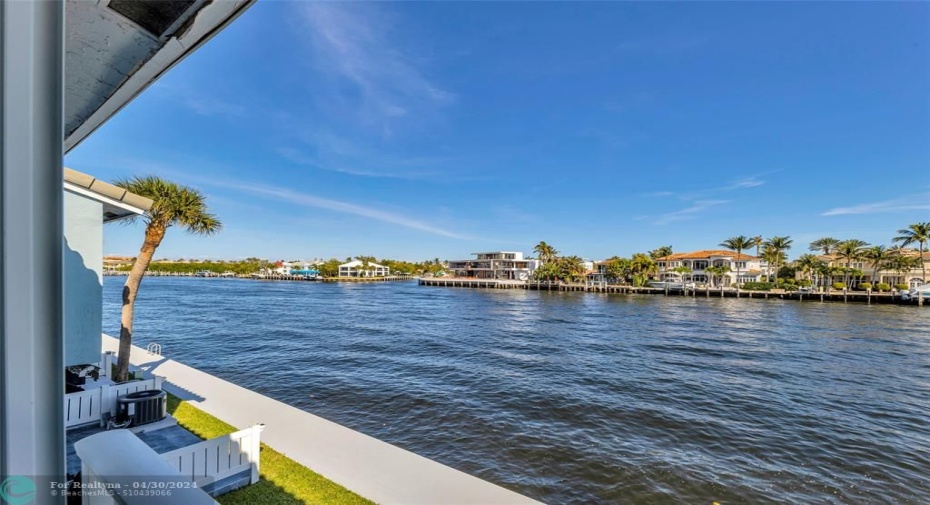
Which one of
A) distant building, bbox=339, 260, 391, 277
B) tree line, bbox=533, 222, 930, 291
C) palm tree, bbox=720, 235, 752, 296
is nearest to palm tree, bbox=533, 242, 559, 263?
tree line, bbox=533, 222, 930, 291

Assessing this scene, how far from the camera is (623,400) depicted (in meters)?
13.1

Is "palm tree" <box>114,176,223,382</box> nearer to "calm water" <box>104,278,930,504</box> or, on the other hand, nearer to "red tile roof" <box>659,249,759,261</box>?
"calm water" <box>104,278,930,504</box>

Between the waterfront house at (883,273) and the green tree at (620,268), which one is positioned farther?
the green tree at (620,268)

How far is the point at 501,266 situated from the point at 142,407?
93966 millimetres

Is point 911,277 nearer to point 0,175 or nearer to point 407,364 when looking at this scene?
point 407,364

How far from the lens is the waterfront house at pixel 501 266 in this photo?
98938mm

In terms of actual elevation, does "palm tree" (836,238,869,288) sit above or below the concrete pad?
above

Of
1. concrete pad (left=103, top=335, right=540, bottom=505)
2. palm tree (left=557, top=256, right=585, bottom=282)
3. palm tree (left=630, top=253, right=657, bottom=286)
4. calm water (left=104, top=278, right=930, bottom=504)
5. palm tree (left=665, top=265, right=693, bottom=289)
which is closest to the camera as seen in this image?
concrete pad (left=103, top=335, right=540, bottom=505)

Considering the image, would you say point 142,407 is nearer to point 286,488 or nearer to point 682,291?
point 286,488

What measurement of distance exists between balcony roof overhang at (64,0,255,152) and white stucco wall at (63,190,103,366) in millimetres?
4880

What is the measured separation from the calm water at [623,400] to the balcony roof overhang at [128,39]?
822 centimetres

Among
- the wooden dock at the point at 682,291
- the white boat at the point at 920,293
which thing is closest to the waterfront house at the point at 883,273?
the white boat at the point at 920,293

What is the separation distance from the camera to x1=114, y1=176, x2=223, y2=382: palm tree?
9940 mm

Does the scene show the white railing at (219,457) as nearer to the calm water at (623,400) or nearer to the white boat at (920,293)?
the calm water at (623,400)
